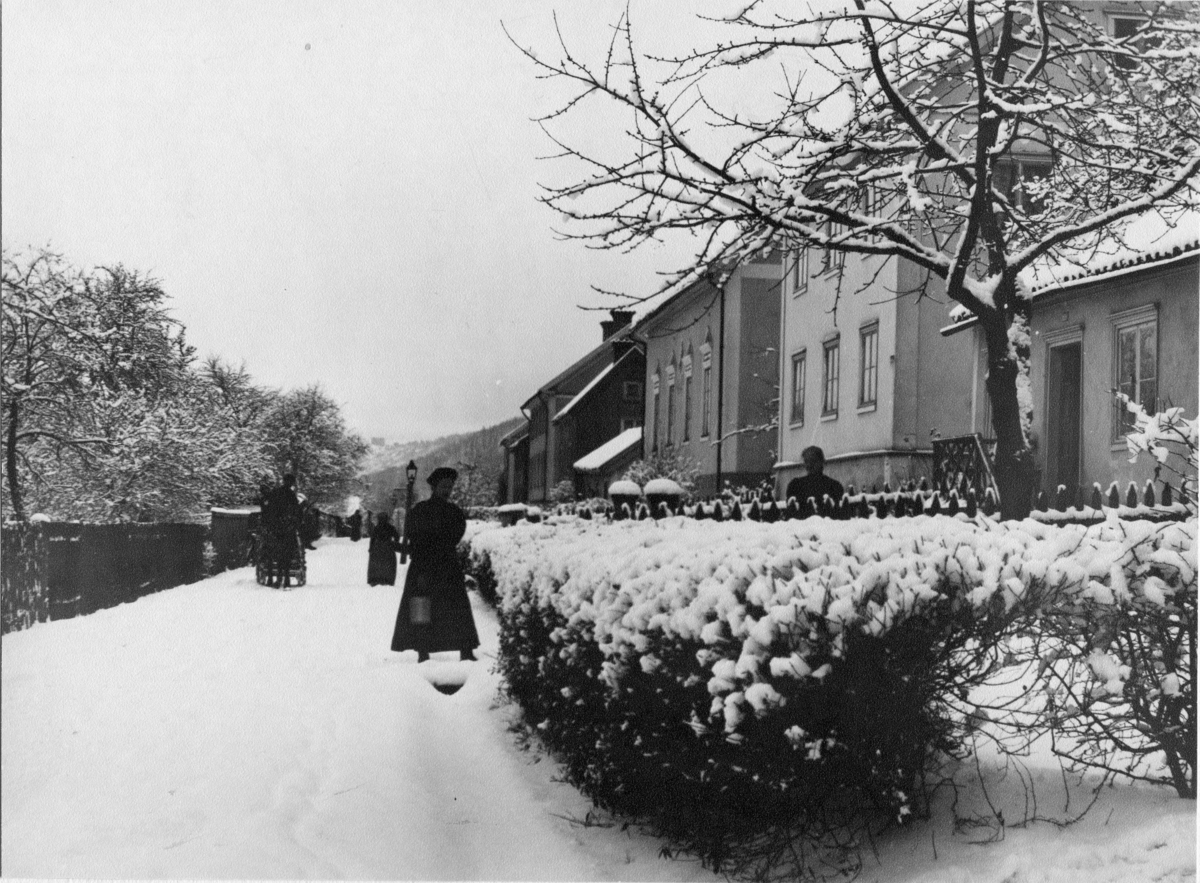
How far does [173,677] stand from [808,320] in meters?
16.5

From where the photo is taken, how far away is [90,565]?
38.0 ft

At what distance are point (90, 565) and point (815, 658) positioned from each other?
1012 cm

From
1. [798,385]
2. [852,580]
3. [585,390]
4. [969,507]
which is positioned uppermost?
[585,390]

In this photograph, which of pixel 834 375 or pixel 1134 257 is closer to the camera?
pixel 1134 257

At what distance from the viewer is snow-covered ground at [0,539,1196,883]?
3.90 m

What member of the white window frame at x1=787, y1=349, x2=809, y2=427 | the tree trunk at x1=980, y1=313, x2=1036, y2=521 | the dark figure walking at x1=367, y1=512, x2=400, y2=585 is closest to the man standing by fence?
the tree trunk at x1=980, y1=313, x2=1036, y2=521

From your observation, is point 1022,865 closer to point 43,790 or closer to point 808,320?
point 43,790

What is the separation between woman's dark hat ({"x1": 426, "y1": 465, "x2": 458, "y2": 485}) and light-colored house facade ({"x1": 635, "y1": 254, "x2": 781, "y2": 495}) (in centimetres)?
1396

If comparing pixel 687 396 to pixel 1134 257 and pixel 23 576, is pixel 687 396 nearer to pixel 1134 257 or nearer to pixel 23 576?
pixel 1134 257

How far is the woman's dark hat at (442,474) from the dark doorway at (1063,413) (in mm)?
5846

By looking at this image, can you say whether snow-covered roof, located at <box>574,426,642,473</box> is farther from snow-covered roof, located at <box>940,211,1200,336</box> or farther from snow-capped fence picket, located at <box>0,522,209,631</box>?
snow-covered roof, located at <box>940,211,1200,336</box>

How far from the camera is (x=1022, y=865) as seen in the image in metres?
3.77

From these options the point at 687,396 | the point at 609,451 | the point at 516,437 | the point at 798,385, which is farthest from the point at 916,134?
the point at 516,437

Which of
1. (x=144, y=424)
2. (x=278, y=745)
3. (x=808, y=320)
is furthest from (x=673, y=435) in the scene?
(x=278, y=745)
